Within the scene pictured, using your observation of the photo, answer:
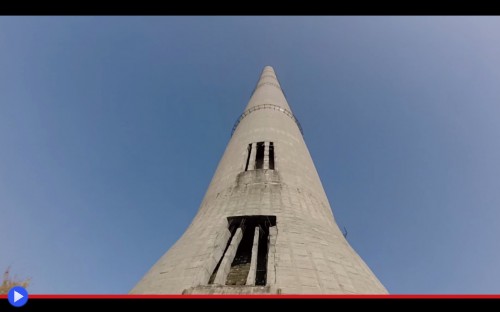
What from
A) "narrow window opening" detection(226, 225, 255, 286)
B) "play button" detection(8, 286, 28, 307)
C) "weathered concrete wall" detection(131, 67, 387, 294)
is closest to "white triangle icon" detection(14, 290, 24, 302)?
"play button" detection(8, 286, 28, 307)

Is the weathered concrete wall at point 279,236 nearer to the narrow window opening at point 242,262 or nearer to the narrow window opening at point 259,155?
the narrow window opening at point 259,155

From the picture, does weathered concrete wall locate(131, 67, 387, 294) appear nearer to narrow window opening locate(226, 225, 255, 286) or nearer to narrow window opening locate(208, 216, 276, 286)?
narrow window opening locate(208, 216, 276, 286)

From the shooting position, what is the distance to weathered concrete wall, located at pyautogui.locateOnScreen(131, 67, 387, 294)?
312 inches

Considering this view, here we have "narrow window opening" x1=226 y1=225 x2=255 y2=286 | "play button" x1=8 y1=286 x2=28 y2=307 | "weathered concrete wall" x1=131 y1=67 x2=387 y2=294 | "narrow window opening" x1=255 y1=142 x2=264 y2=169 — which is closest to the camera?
"play button" x1=8 y1=286 x2=28 y2=307

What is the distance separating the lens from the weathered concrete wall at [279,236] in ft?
26.0

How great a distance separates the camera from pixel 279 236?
31.6 ft

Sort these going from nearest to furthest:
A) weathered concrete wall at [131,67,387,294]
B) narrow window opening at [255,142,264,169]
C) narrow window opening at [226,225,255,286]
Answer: weathered concrete wall at [131,67,387,294] < narrow window opening at [226,225,255,286] < narrow window opening at [255,142,264,169]
